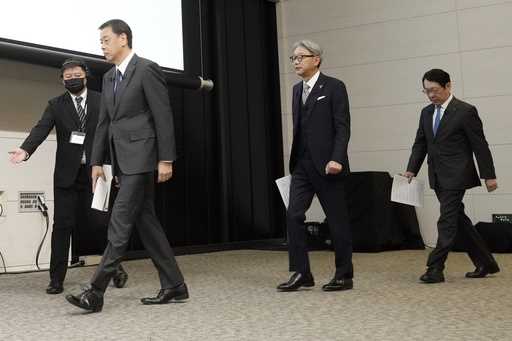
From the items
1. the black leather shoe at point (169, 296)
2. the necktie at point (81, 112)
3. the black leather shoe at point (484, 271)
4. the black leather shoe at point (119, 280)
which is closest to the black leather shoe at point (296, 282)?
the black leather shoe at point (169, 296)

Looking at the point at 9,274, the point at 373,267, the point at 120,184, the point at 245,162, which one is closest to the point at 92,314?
the point at 120,184

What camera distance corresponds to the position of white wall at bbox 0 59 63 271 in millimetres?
4020

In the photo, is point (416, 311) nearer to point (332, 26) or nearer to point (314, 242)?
point (314, 242)

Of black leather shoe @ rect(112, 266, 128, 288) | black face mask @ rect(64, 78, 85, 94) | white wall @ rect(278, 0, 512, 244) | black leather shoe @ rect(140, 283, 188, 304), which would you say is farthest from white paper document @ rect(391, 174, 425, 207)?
white wall @ rect(278, 0, 512, 244)

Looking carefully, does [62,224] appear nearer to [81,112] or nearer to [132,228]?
[81,112]

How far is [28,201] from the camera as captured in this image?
162 inches

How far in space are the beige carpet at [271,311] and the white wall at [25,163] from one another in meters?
0.28

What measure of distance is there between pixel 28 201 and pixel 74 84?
1.25 meters

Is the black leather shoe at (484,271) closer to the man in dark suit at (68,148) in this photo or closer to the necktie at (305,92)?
the necktie at (305,92)

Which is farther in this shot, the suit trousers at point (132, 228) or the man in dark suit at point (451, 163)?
the man in dark suit at point (451, 163)

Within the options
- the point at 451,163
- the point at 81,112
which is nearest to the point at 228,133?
the point at 81,112

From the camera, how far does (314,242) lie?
18.7 ft

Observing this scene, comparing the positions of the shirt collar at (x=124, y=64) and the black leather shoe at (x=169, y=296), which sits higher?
the shirt collar at (x=124, y=64)

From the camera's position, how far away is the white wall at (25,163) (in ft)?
13.2
